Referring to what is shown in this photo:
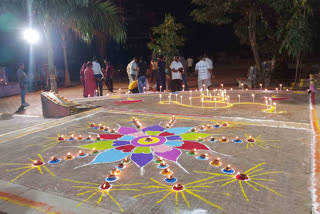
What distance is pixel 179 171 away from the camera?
15.3 feet

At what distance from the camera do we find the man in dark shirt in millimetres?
13430

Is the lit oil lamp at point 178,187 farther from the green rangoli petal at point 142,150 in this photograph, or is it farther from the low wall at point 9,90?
the low wall at point 9,90

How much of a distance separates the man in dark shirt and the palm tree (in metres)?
1.47

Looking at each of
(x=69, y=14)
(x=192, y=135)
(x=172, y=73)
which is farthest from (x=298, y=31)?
(x=192, y=135)

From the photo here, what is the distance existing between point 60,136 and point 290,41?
1255 cm

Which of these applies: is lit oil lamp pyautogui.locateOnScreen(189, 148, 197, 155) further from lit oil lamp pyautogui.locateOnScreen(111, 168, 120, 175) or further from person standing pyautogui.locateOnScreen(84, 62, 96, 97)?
person standing pyautogui.locateOnScreen(84, 62, 96, 97)

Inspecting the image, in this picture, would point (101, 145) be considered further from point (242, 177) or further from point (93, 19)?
point (93, 19)

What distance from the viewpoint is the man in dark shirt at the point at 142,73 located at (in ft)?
44.1

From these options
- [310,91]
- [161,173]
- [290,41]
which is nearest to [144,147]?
[161,173]

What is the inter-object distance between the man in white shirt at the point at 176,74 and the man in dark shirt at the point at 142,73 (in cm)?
137

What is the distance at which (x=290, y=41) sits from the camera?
14.8m

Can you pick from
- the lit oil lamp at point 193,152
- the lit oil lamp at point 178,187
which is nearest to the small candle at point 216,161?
the lit oil lamp at point 193,152

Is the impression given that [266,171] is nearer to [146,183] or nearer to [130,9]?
[146,183]

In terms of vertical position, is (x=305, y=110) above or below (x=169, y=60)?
below
